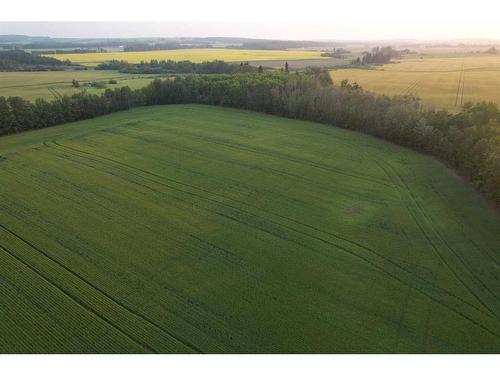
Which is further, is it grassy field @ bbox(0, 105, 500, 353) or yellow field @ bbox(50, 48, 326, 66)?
yellow field @ bbox(50, 48, 326, 66)

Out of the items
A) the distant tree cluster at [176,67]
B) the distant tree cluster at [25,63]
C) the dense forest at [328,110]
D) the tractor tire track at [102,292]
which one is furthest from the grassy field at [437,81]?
the distant tree cluster at [25,63]

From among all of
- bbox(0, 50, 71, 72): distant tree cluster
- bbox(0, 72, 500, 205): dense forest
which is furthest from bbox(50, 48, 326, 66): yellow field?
bbox(0, 72, 500, 205): dense forest

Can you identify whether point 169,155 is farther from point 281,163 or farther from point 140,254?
point 140,254

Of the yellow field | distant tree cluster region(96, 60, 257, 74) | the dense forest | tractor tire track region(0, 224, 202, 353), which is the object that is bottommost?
tractor tire track region(0, 224, 202, 353)

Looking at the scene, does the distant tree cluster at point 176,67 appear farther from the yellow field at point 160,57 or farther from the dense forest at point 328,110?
the dense forest at point 328,110

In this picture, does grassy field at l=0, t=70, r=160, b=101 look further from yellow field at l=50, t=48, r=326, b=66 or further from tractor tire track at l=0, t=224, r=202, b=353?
tractor tire track at l=0, t=224, r=202, b=353
